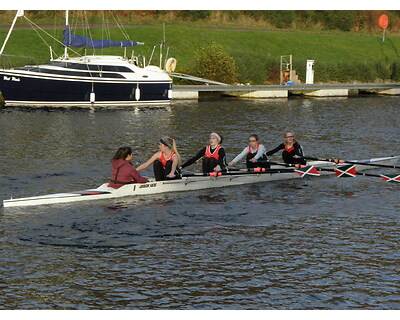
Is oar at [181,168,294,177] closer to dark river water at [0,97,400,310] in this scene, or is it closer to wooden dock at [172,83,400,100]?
dark river water at [0,97,400,310]

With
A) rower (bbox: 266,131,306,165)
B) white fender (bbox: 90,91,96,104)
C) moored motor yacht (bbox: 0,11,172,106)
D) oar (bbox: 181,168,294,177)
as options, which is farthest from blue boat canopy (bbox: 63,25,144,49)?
oar (bbox: 181,168,294,177)

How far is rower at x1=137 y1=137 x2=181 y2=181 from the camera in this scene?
2300cm

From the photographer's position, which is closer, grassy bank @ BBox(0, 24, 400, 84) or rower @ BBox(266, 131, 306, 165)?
rower @ BBox(266, 131, 306, 165)

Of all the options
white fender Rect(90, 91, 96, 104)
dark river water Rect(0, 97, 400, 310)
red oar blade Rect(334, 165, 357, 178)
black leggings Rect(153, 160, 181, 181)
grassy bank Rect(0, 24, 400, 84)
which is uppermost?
grassy bank Rect(0, 24, 400, 84)

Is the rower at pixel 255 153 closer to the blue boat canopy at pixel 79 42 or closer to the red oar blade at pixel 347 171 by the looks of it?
the red oar blade at pixel 347 171

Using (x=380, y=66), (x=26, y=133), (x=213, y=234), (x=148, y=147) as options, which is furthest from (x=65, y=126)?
(x=380, y=66)

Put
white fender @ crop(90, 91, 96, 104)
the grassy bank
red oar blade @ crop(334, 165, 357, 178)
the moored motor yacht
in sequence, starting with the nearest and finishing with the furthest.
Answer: red oar blade @ crop(334, 165, 357, 178) < the moored motor yacht < white fender @ crop(90, 91, 96, 104) < the grassy bank

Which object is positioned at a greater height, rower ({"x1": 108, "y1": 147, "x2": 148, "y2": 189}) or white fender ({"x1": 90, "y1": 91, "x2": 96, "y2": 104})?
white fender ({"x1": 90, "y1": 91, "x2": 96, "y2": 104})

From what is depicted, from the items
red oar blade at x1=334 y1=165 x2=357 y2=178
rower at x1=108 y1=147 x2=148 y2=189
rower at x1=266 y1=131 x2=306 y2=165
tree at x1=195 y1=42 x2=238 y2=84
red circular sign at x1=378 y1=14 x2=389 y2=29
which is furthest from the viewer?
red circular sign at x1=378 y1=14 x2=389 y2=29

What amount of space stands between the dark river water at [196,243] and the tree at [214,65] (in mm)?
32660

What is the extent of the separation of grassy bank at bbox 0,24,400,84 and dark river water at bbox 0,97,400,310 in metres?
36.3

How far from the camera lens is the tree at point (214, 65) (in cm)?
6488

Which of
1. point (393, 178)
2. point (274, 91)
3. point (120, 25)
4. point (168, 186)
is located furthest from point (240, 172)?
point (120, 25)
